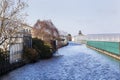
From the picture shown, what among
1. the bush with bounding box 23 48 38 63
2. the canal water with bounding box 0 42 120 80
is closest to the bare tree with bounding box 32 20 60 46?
the bush with bounding box 23 48 38 63

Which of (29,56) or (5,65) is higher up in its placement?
(29,56)

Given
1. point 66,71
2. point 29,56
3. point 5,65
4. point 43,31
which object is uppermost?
point 43,31

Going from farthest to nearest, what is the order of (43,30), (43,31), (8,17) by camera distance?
1. (43,30)
2. (43,31)
3. (8,17)

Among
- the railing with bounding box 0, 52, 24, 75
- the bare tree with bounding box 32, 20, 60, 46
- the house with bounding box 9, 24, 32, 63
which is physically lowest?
the railing with bounding box 0, 52, 24, 75

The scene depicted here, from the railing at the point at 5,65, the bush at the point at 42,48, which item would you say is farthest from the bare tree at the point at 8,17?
the bush at the point at 42,48

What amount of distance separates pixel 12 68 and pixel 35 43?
2299cm

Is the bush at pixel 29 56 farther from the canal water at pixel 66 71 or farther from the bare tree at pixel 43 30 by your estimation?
the bare tree at pixel 43 30

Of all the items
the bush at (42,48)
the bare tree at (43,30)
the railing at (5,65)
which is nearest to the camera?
the railing at (5,65)

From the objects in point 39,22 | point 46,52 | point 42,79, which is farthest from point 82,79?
point 39,22

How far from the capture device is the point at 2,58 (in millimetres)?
34781

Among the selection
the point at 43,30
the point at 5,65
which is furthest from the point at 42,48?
the point at 5,65

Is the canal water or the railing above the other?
the railing

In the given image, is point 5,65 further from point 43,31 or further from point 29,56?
point 43,31

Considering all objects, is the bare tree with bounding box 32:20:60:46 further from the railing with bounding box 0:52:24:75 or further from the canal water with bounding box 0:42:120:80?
the railing with bounding box 0:52:24:75
